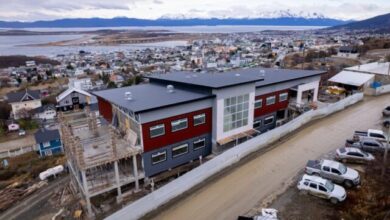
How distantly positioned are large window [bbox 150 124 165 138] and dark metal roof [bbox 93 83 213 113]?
1653 millimetres

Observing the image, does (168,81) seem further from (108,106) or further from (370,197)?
(370,197)

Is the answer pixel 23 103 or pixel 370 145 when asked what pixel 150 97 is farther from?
pixel 23 103

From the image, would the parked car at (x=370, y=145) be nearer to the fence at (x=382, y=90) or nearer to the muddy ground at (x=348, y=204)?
the muddy ground at (x=348, y=204)

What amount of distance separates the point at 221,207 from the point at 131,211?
5.00m

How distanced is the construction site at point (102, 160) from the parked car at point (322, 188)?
1112cm

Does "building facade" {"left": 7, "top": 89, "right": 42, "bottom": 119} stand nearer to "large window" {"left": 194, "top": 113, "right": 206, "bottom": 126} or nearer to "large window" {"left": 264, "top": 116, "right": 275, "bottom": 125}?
"large window" {"left": 194, "top": 113, "right": 206, "bottom": 126}

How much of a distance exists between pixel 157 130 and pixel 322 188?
11.4 metres

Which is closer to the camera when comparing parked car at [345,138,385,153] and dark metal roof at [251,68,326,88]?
parked car at [345,138,385,153]

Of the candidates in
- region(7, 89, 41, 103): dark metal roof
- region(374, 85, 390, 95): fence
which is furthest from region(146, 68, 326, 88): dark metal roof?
region(7, 89, 41, 103): dark metal roof

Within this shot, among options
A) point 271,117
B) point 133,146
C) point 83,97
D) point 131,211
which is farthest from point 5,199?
point 83,97

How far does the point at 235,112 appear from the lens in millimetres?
23766

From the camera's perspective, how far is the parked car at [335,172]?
16031 millimetres

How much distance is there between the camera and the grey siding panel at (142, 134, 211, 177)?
20.0 m

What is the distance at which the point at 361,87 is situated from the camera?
38.4m
